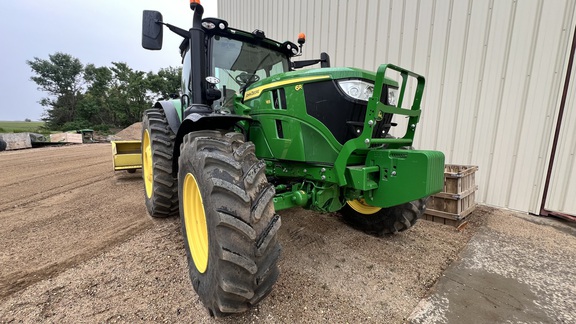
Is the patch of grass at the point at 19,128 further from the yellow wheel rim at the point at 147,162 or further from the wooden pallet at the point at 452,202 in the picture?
the wooden pallet at the point at 452,202

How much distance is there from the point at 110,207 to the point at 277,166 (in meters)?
2.89

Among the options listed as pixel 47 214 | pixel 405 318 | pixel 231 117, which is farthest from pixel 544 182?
pixel 47 214

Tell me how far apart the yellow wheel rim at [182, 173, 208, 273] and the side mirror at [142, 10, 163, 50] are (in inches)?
48.8

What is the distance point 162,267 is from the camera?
2.33 m

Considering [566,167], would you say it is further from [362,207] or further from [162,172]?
[162,172]

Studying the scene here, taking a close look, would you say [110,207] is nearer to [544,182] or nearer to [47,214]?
[47,214]

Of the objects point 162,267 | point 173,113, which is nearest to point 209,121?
point 162,267

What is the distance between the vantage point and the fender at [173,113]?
3.39 metres

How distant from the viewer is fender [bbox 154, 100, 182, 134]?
3.39m

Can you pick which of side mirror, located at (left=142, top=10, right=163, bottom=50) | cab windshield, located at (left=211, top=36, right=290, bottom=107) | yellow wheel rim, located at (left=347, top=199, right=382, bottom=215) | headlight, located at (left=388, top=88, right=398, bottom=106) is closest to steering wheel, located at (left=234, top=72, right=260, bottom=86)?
cab windshield, located at (left=211, top=36, right=290, bottom=107)

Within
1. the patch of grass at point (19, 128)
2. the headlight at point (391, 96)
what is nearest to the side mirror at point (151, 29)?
the headlight at point (391, 96)

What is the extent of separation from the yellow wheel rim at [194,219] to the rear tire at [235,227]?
0.84ft

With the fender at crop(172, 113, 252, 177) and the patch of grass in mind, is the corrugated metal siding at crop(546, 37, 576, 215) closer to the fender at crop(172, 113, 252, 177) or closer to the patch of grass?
the fender at crop(172, 113, 252, 177)

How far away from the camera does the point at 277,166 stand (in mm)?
2553
